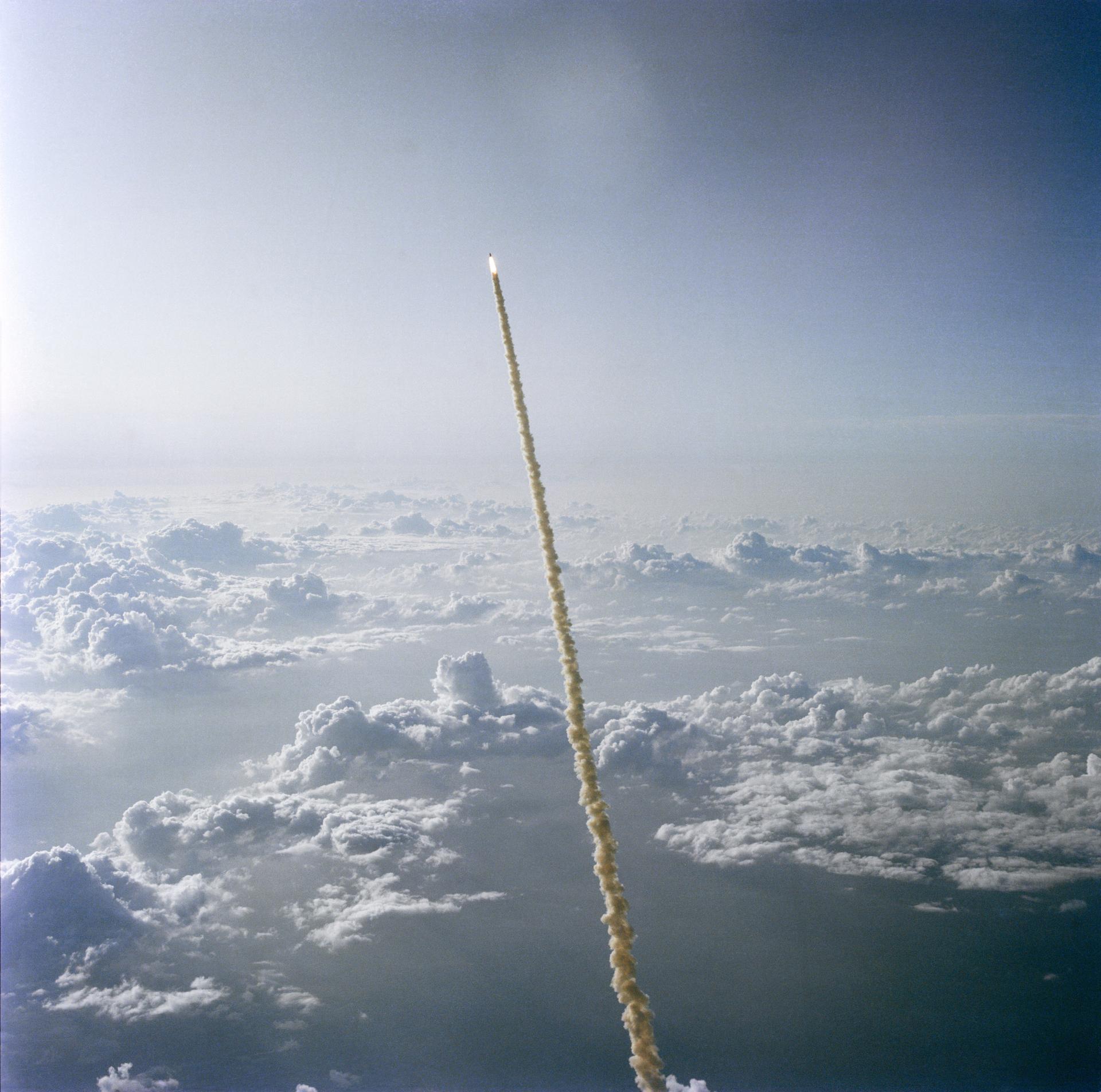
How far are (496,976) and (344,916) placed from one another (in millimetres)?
46665

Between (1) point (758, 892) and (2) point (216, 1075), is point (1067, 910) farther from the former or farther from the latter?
(2) point (216, 1075)

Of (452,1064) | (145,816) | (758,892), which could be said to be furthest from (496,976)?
(145,816)

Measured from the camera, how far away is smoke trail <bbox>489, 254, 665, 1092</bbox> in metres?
20.2

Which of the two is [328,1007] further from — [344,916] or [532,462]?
[532,462]

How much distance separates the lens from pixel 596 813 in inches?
860

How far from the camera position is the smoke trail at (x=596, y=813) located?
20.2 m

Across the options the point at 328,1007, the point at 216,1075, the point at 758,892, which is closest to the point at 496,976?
the point at 328,1007

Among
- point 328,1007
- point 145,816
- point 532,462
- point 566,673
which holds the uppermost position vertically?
point 532,462

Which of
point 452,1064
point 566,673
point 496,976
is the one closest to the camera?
point 566,673

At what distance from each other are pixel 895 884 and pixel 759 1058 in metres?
74.4

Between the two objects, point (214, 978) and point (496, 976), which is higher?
point (214, 978)

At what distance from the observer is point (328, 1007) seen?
154 metres

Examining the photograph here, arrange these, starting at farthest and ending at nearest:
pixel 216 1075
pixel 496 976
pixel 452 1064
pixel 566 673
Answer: pixel 496 976 < pixel 452 1064 < pixel 216 1075 < pixel 566 673

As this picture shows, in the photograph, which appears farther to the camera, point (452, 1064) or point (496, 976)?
point (496, 976)
